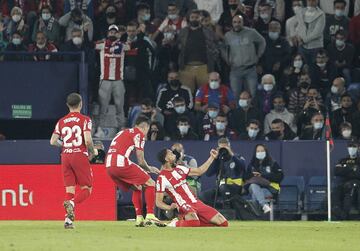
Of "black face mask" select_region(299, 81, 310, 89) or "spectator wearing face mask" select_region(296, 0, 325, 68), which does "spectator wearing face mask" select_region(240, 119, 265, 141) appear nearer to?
"black face mask" select_region(299, 81, 310, 89)

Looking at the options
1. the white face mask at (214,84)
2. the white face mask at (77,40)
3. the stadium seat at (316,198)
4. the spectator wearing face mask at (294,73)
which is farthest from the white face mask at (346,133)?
the white face mask at (77,40)

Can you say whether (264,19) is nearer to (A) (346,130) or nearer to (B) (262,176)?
(A) (346,130)

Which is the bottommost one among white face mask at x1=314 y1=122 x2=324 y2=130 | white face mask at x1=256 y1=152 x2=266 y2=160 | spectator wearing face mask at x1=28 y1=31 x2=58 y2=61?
white face mask at x1=256 y1=152 x2=266 y2=160

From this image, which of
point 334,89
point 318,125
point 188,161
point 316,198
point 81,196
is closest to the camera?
point 81,196

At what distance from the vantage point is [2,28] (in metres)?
29.1

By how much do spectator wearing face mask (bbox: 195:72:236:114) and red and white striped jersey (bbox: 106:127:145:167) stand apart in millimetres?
7269

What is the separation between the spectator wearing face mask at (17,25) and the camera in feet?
95.1

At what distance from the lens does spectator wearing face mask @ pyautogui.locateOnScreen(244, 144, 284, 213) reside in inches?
1010

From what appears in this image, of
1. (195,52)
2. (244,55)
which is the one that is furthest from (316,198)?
(195,52)

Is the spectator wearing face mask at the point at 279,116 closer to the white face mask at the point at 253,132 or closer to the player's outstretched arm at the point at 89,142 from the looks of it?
the white face mask at the point at 253,132

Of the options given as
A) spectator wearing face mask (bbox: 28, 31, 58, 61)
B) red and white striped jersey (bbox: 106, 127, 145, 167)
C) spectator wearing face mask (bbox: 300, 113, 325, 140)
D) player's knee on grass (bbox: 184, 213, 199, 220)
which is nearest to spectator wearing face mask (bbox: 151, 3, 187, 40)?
spectator wearing face mask (bbox: 28, 31, 58, 61)

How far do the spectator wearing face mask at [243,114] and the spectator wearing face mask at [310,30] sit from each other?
215 cm

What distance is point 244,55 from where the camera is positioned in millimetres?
28500

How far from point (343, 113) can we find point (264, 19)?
3281 millimetres
